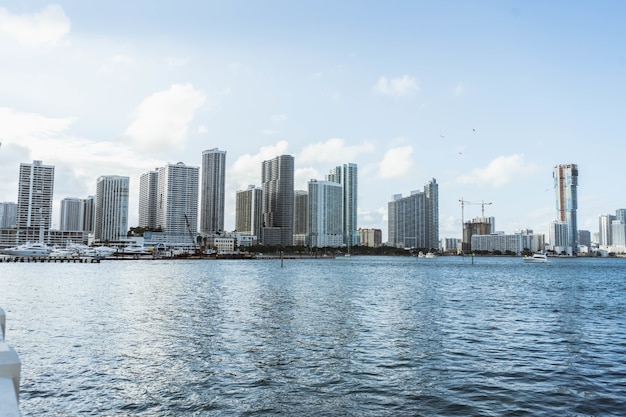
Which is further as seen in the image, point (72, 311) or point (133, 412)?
point (72, 311)

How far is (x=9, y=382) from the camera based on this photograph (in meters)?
4.44

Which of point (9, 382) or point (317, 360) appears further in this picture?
point (317, 360)

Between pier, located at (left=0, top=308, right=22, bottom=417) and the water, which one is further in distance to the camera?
the water

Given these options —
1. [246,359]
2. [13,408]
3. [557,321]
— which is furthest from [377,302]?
[13,408]

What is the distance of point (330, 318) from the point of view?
42.5 m

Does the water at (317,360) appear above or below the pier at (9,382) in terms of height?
below

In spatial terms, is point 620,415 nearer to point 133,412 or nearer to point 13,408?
point 133,412

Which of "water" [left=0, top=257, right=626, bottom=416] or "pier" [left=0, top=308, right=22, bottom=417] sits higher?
"pier" [left=0, top=308, right=22, bottom=417]

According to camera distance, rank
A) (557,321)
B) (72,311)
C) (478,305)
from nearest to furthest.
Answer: (557,321)
(72,311)
(478,305)

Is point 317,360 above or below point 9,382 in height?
below

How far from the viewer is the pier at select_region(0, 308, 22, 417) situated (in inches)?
150

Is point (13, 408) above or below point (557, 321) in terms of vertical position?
above

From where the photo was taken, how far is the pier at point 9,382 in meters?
3.82

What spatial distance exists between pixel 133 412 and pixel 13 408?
16270 mm
